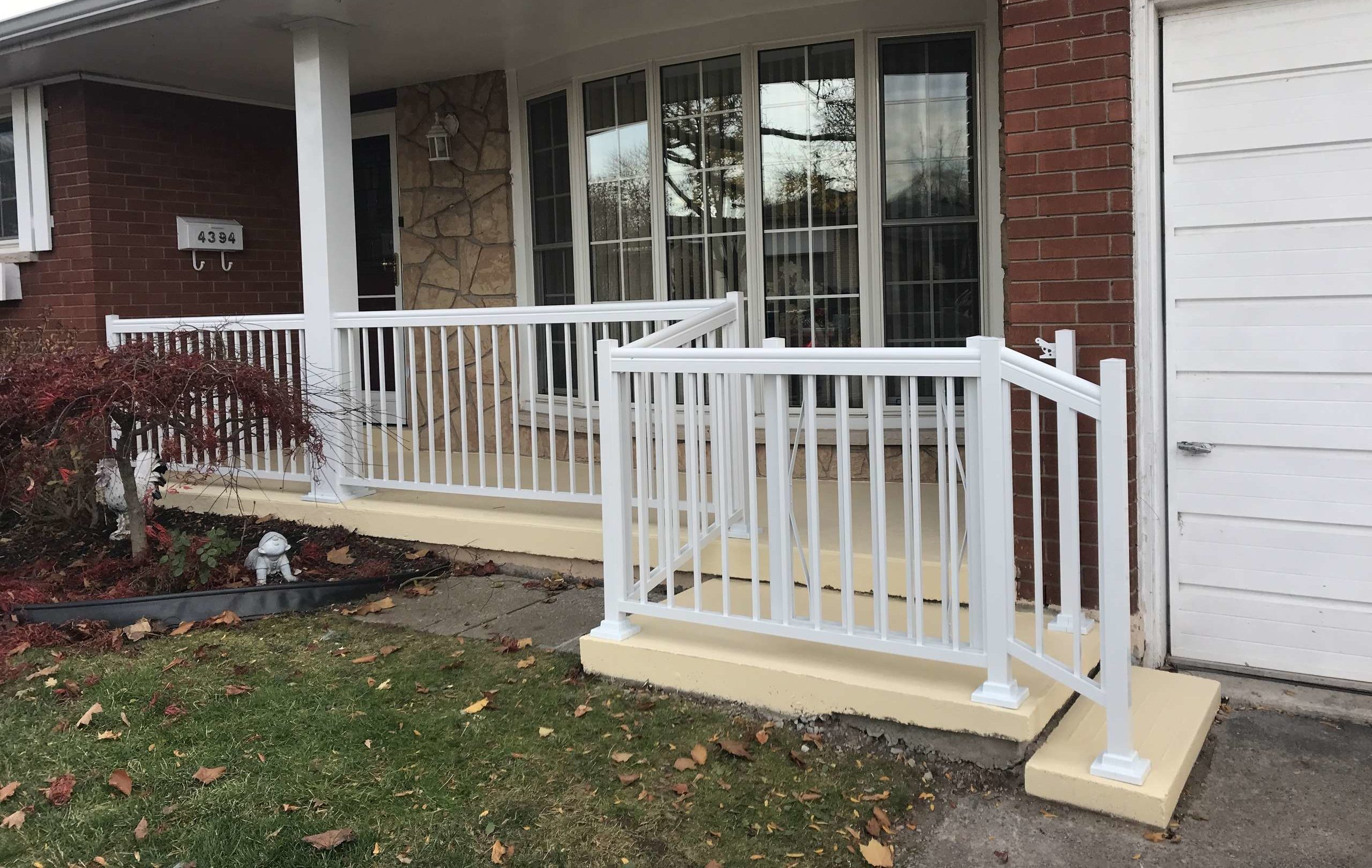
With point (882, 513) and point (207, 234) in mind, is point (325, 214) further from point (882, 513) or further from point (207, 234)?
point (882, 513)

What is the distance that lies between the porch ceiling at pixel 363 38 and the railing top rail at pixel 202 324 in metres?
1.58

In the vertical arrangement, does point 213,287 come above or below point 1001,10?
below

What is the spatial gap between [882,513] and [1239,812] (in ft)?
3.97

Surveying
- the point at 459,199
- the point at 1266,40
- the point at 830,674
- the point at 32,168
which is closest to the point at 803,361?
the point at 830,674

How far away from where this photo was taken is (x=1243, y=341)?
3543 millimetres

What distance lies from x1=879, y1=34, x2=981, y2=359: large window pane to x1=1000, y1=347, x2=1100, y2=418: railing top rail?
8.31 ft

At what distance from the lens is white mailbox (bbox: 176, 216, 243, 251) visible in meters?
7.47

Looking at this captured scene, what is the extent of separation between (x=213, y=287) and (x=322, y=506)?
9.21 ft

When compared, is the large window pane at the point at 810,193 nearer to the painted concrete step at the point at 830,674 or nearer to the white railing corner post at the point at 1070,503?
the painted concrete step at the point at 830,674

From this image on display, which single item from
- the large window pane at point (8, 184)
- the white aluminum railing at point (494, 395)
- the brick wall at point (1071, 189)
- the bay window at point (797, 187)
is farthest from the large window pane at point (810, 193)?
the large window pane at point (8, 184)

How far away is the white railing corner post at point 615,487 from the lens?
3.77m

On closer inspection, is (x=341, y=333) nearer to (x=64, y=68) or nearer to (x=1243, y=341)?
(x=64, y=68)

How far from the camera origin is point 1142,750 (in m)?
2.97

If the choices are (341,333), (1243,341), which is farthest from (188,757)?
(1243,341)
